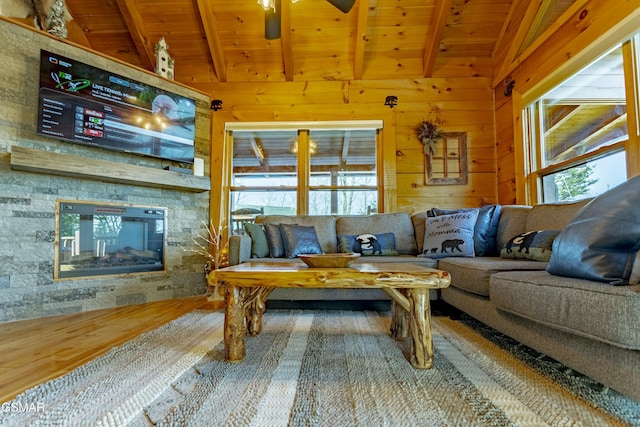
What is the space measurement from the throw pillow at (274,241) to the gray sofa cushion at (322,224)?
315 millimetres

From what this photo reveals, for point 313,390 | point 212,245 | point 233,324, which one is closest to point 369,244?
point 233,324

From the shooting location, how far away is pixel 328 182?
155 inches

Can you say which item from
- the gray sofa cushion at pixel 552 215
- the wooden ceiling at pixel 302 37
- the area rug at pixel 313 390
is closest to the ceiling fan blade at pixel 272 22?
the wooden ceiling at pixel 302 37

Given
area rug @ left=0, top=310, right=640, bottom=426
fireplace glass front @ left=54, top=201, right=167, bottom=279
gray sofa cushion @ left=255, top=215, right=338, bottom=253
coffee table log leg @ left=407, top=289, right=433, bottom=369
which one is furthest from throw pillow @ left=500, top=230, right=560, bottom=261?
fireplace glass front @ left=54, top=201, right=167, bottom=279

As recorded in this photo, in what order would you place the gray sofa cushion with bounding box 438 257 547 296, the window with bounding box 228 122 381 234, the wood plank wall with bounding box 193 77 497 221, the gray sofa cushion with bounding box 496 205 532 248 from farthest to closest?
the window with bounding box 228 122 381 234
the wood plank wall with bounding box 193 77 497 221
the gray sofa cushion with bounding box 496 205 532 248
the gray sofa cushion with bounding box 438 257 547 296

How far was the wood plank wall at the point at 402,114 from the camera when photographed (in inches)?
149

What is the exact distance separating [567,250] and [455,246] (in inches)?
50.7

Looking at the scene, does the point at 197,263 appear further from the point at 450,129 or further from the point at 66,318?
the point at 450,129

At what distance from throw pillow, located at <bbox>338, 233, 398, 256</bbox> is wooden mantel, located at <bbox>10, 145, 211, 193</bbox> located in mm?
1748

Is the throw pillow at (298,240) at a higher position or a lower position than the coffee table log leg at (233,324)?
higher

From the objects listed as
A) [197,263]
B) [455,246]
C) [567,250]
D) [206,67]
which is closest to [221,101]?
[206,67]

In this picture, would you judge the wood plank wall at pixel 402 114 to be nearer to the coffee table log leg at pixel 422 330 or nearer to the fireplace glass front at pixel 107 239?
the fireplace glass front at pixel 107 239

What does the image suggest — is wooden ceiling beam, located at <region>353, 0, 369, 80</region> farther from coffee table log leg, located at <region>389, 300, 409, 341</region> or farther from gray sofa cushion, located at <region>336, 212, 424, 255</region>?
coffee table log leg, located at <region>389, 300, 409, 341</region>

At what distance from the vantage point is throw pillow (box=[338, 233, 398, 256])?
289 cm
